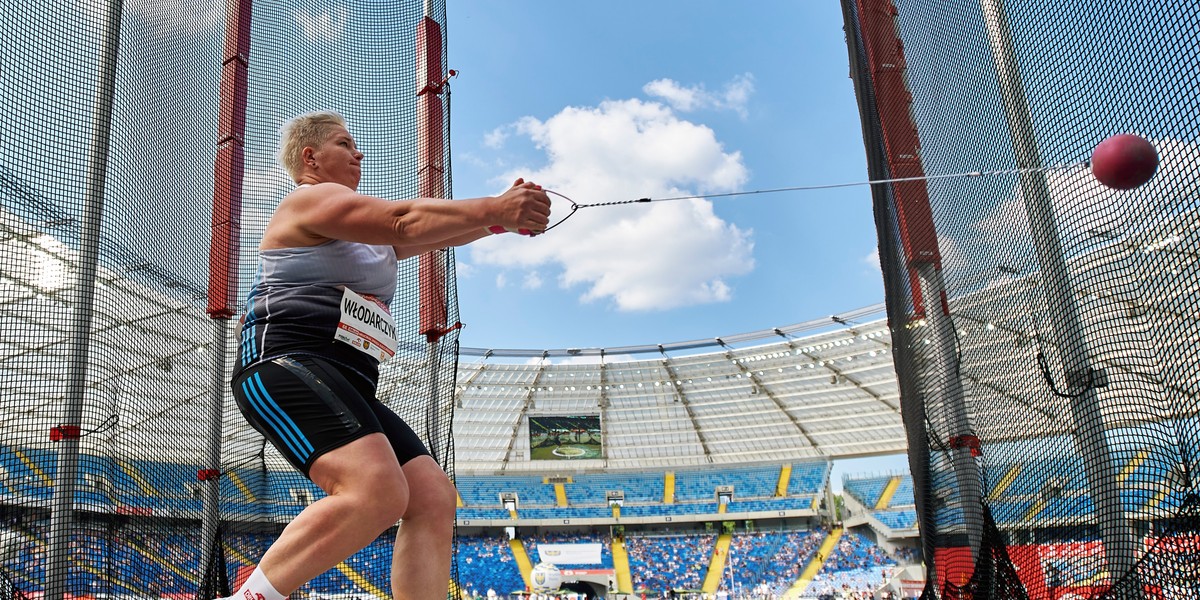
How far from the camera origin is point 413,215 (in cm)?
179

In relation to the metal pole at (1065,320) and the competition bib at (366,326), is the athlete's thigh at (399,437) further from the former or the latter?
the metal pole at (1065,320)

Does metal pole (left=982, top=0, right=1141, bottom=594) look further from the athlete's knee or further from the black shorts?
the black shorts

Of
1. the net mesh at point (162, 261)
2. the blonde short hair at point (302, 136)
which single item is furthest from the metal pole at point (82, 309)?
the blonde short hair at point (302, 136)

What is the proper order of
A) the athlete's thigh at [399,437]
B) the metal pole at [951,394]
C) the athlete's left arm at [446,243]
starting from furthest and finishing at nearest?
the metal pole at [951,394] → the athlete's thigh at [399,437] → the athlete's left arm at [446,243]

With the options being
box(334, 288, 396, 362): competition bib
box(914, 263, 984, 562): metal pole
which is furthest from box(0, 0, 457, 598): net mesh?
box(914, 263, 984, 562): metal pole

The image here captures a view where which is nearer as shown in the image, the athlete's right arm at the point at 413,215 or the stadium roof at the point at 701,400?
the athlete's right arm at the point at 413,215

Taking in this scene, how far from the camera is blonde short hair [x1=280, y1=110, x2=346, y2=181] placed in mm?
2254

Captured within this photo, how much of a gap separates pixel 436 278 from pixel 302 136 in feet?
9.99

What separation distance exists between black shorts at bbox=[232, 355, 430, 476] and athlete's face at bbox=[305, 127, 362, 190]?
600 mm

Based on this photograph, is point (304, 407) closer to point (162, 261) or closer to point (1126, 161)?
point (1126, 161)

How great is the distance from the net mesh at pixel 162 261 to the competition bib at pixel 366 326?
2.39 meters

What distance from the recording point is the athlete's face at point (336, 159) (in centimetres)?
223

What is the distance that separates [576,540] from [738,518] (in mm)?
7151

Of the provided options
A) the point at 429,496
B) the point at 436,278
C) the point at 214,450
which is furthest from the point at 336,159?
the point at 214,450
